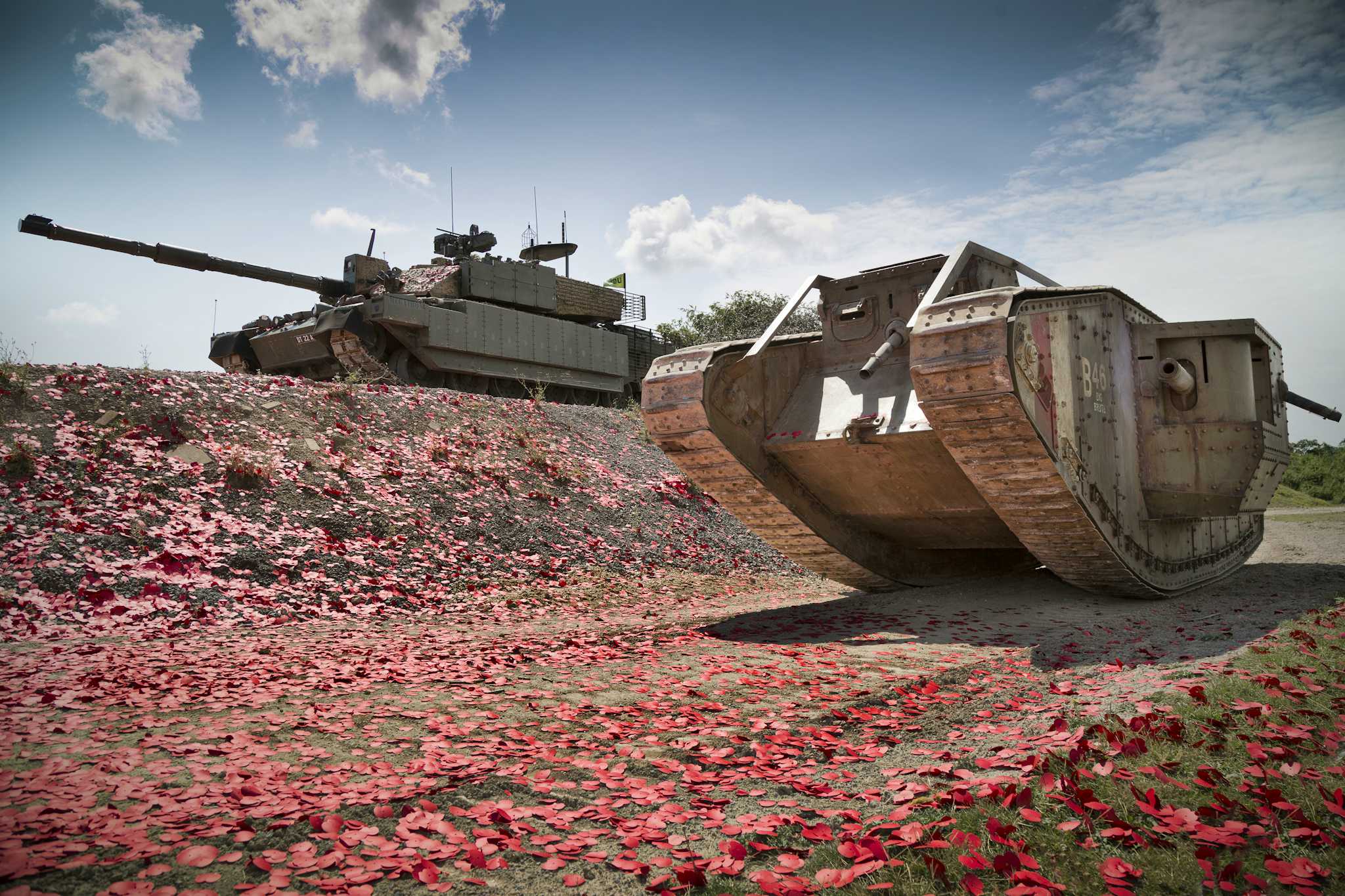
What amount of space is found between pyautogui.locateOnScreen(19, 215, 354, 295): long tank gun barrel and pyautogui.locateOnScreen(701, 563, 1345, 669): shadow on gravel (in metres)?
13.1

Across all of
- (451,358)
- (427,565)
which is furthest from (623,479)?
(451,358)

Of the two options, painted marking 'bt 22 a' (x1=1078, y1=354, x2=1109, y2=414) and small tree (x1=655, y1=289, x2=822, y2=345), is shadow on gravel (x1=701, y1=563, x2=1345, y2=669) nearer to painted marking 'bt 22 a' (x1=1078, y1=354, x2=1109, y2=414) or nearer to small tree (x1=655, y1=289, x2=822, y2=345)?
painted marking 'bt 22 a' (x1=1078, y1=354, x2=1109, y2=414)

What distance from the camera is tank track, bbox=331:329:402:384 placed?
1705 centimetres

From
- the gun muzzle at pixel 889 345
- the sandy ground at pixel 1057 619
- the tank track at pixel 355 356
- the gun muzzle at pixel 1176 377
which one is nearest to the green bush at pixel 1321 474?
the sandy ground at pixel 1057 619

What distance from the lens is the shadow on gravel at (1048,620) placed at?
569 cm

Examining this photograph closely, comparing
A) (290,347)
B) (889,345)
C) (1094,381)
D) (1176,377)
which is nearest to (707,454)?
(889,345)

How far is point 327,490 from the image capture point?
977cm

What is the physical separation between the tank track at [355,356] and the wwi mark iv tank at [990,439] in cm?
1121

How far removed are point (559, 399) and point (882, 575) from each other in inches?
596

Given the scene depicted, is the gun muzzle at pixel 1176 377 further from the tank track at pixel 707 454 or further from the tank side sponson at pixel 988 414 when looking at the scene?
the tank track at pixel 707 454

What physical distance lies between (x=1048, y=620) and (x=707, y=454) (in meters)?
3.15

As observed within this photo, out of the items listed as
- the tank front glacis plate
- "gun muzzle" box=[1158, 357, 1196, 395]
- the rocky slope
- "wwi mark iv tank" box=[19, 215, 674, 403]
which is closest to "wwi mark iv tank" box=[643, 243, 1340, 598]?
"gun muzzle" box=[1158, 357, 1196, 395]

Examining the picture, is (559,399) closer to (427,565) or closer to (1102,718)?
(427,565)

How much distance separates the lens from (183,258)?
51.4 feet
